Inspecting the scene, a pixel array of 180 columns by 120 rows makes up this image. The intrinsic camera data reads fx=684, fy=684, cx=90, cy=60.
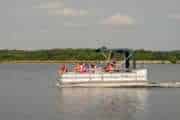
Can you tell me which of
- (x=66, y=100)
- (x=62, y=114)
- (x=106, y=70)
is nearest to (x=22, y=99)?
(x=66, y=100)

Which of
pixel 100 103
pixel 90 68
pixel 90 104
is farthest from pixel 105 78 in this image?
pixel 90 104

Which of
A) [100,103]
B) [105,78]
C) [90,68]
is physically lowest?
[100,103]

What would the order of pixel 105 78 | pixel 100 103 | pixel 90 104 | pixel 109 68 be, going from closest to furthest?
pixel 90 104, pixel 100 103, pixel 109 68, pixel 105 78

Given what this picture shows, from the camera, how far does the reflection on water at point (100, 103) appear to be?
51875mm

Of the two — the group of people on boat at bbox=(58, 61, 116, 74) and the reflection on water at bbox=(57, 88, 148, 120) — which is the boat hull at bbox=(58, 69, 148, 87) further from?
the reflection on water at bbox=(57, 88, 148, 120)

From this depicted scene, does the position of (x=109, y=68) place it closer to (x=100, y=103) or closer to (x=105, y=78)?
(x=105, y=78)

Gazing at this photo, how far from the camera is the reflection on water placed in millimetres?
51875

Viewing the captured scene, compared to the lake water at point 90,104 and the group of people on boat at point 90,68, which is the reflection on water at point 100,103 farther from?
the group of people on boat at point 90,68

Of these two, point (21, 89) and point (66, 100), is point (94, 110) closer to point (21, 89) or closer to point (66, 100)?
point (66, 100)

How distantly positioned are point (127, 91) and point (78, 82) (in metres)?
5.33

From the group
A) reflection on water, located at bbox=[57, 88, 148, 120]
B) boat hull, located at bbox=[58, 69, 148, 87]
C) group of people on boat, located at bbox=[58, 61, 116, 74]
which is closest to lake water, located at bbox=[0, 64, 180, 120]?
reflection on water, located at bbox=[57, 88, 148, 120]

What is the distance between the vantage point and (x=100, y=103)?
197ft

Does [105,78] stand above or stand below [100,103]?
above

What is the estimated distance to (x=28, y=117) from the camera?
5100 cm
